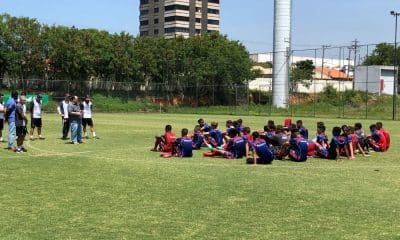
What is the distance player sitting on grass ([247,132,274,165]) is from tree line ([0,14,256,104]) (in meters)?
50.6

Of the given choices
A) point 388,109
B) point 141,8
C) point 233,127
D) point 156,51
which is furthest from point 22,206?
point 141,8

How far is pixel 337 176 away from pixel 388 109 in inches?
1871

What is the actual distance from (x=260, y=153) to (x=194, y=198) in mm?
5410

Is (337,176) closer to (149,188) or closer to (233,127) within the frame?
(149,188)

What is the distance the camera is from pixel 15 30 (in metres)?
62.7

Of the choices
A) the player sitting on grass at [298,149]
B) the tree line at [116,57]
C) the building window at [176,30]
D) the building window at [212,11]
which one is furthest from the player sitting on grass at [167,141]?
the building window at [212,11]

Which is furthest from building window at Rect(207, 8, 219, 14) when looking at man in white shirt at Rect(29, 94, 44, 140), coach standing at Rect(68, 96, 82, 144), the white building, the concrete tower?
coach standing at Rect(68, 96, 82, 144)

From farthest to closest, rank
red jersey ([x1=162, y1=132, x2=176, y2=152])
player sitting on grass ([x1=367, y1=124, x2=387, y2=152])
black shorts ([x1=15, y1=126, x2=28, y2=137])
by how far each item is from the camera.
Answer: player sitting on grass ([x1=367, y1=124, x2=387, y2=152]), red jersey ([x1=162, y1=132, x2=176, y2=152]), black shorts ([x1=15, y1=126, x2=28, y2=137])

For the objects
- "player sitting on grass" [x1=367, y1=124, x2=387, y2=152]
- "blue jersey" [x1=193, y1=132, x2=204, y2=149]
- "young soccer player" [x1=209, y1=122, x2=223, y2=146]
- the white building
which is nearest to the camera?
"young soccer player" [x1=209, y1=122, x2=223, y2=146]

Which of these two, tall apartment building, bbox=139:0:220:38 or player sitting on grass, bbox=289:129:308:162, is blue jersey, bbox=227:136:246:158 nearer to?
player sitting on grass, bbox=289:129:308:162

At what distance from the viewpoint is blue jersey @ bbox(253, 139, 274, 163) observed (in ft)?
49.5

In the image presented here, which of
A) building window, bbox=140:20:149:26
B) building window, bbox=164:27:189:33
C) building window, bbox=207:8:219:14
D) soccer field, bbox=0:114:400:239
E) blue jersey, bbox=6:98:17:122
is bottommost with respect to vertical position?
soccer field, bbox=0:114:400:239

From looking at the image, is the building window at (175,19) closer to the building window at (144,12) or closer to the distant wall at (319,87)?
the building window at (144,12)

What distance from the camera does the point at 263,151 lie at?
15102 mm
